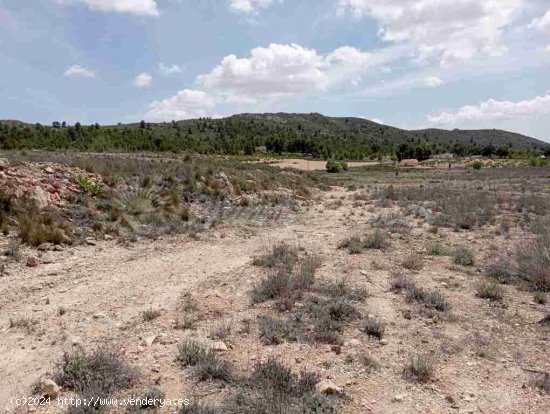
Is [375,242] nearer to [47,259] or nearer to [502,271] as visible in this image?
[502,271]

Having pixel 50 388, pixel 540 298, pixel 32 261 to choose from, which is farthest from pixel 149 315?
pixel 540 298

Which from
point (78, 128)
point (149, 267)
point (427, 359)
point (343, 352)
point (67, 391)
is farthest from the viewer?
point (78, 128)

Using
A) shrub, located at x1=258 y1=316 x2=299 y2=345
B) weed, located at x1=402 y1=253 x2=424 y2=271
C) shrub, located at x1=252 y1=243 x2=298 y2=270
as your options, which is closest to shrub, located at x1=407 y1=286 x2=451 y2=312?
weed, located at x1=402 y1=253 x2=424 y2=271

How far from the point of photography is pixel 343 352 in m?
5.61

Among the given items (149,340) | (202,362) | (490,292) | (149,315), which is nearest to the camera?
(202,362)

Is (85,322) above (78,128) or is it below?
below

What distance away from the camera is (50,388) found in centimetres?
456

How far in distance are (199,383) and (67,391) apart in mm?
1358

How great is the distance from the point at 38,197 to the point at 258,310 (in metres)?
8.35

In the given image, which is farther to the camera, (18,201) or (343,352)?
(18,201)

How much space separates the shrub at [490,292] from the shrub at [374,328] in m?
2.52

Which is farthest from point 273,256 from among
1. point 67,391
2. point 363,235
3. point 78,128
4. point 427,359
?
point 78,128

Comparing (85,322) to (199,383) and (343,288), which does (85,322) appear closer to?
(199,383)

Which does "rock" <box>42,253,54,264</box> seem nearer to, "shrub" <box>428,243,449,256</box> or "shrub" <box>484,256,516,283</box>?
"shrub" <box>428,243,449,256</box>
